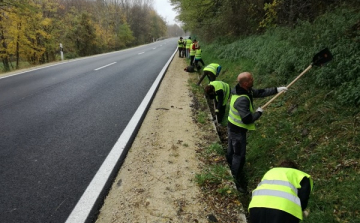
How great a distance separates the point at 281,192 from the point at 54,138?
4066 millimetres

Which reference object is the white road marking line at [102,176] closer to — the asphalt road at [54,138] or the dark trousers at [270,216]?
the asphalt road at [54,138]

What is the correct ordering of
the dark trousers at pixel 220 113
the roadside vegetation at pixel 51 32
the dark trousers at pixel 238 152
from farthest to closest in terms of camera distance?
the roadside vegetation at pixel 51 32, the dark trousers at pixel 220 113, the dark trousers at pixel 238 152

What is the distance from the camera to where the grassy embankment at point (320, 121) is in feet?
10.3

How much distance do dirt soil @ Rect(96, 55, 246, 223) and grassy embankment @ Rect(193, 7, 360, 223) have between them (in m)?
0.35

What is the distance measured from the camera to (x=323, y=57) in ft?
14.1

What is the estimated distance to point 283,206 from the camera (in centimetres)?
209

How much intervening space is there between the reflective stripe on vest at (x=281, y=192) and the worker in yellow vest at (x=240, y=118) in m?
1.58

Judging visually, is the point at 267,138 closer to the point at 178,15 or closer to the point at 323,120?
the point at 323,120

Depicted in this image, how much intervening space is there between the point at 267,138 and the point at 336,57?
2192 millimetres

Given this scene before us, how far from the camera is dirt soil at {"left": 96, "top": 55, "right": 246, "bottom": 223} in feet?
9.54

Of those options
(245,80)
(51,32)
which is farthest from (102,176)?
(51,32)

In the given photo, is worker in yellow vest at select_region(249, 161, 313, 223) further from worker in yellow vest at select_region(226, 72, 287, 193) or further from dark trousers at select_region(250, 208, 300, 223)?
worker in yellow vest at select_region(226, 72, 287, 193)

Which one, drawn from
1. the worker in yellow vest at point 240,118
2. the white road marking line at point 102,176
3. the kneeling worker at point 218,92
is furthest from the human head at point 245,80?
the white road marking line at point 102,176

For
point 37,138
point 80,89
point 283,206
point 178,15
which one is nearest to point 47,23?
point 178,15
